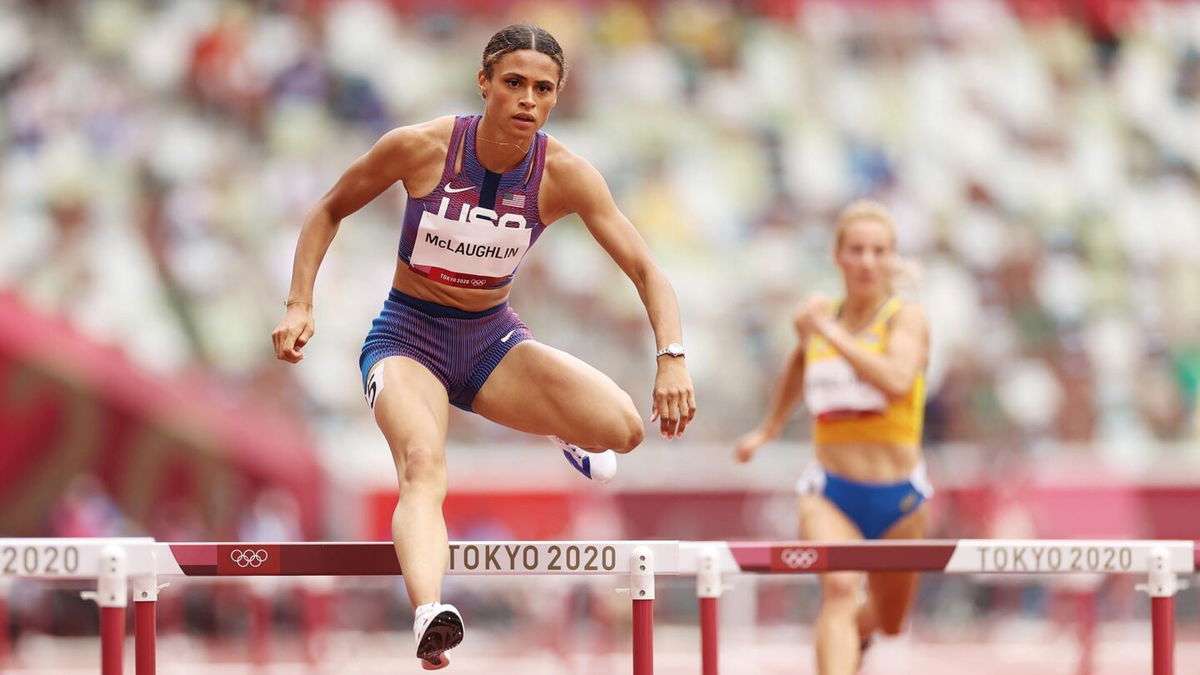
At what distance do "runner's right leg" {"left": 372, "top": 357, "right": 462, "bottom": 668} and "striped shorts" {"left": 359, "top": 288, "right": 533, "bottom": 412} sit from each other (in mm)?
69

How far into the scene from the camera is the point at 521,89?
504 cm

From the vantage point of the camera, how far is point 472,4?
55.9 feet

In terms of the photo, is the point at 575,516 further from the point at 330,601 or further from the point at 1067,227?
the point at 1067,227

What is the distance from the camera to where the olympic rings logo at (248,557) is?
16.8 feet

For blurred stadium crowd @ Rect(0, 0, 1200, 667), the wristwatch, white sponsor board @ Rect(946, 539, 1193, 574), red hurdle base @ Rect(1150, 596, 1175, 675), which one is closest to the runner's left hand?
the wristwatch

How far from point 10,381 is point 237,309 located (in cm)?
261

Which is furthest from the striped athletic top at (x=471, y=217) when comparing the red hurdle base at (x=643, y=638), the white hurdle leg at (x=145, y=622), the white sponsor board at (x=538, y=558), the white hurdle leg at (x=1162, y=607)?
the white hurdle leg at (x=1162, y=607)

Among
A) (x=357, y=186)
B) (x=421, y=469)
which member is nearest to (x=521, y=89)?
(x=357, y=186)

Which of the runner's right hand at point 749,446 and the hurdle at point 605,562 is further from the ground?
the runner's right hand at point 749,446

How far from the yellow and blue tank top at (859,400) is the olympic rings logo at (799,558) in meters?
1.20

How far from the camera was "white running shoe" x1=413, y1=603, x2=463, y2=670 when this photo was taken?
446cm

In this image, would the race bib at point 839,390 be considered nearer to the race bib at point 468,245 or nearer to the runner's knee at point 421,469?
the race bib at point 468,245

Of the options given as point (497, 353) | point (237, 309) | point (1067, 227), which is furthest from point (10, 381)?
point (1067, 227)

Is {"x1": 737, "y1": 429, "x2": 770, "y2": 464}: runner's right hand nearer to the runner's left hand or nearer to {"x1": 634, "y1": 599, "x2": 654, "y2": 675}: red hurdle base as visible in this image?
{"x1": 634, "y1": 599, "x2": 654, "y2": 675}: red hurdle base
